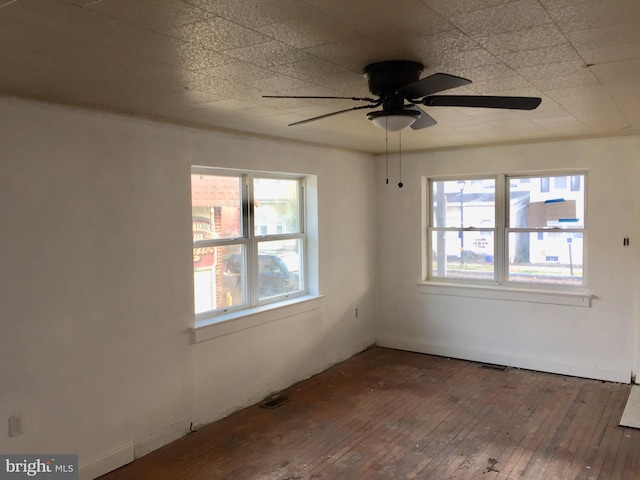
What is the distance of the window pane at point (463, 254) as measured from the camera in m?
5.53

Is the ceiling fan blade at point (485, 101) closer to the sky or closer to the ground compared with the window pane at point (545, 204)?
closer to the sky

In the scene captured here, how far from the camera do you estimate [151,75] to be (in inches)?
97.1

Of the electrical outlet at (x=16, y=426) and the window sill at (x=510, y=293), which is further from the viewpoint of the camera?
the window sill at (x=510, y=293)

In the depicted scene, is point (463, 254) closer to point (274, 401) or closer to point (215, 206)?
point (274, 401)

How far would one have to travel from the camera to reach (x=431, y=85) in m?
2.16

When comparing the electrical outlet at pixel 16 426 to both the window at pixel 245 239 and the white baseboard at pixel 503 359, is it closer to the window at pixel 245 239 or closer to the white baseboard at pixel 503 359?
the window at pixel 245 239

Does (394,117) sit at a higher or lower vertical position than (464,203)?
higher

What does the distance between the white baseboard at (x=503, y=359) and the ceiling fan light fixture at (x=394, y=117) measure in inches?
144

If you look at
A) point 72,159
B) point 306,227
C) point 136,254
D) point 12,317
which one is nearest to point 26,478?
point 12,317

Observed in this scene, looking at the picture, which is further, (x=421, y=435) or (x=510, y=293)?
(x=510, y=293)

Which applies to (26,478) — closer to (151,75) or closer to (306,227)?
(151,75)

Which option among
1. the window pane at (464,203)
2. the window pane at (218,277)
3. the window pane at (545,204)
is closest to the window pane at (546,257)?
the window pane at (545,204)

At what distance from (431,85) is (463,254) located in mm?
3816

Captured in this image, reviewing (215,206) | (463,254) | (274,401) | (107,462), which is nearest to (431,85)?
(215,206)
